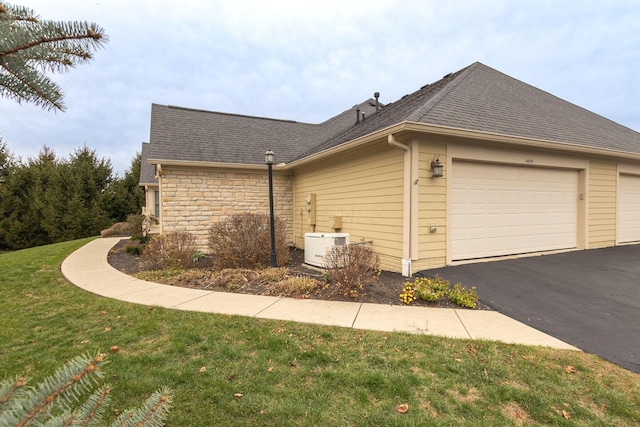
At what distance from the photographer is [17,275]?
277 inches

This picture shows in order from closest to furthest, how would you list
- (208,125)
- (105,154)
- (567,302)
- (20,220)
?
(567,302)
(208,125)
(20,220)
(105,154)

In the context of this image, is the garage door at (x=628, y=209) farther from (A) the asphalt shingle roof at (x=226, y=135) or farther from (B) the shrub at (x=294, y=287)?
(A) the asphalt shingle roof at (x=226, y=135)

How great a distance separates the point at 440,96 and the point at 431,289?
192 inches

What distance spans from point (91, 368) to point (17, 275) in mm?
9021

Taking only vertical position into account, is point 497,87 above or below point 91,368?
above

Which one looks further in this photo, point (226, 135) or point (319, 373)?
point (226, 135)

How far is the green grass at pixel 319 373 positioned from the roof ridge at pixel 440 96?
4.40 m

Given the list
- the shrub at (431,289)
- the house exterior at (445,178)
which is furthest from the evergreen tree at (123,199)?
the shrub at (431,289)

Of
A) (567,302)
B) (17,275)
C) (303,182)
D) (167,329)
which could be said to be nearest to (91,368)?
(167,329)

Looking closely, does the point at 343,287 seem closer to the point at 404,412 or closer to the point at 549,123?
the point at 404,412

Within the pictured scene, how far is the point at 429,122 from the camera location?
617 cm

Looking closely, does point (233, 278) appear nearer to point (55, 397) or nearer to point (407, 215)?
point (407, 215)

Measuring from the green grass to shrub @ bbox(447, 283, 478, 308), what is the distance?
1.31m

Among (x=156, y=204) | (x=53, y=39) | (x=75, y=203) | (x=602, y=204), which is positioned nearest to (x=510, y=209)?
(x=602, y=204)
